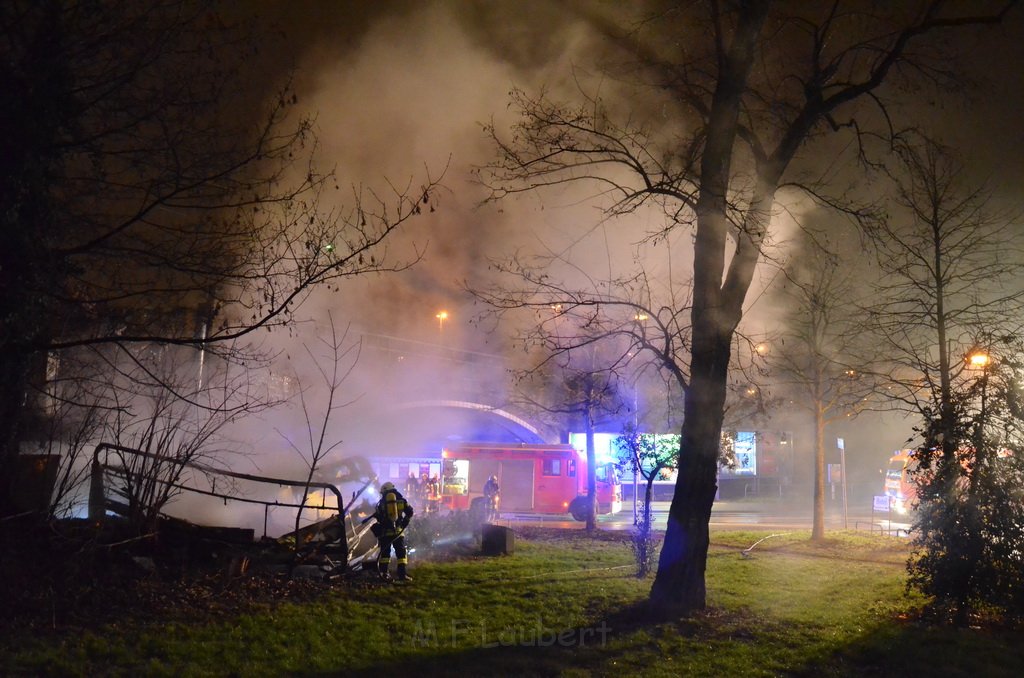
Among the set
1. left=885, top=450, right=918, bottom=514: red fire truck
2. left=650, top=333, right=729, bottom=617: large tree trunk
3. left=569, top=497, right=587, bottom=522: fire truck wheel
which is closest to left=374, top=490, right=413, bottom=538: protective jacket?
left=650, top=333, right=729, bottom=617: large tree trunk

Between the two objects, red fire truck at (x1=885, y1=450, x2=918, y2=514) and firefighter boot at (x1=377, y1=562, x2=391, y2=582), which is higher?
red fire truck at (x1=885, y1=450, x2=918, y2=514)

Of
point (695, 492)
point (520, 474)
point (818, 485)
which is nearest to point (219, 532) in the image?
point (695, 492)

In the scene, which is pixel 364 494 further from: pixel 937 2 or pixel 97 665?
pixel 937 2

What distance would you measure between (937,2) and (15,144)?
28.9ft

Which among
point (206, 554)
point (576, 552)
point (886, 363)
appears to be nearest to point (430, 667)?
point (206, 554)

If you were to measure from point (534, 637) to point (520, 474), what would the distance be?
1753cm

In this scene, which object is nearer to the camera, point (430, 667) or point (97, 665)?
point (97, 665)

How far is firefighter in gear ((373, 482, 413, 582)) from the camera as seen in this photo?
8820mm

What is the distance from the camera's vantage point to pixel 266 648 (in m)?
5.80

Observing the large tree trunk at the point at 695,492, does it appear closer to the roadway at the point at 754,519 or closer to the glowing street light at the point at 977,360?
the glowing street light at the point at 977,360

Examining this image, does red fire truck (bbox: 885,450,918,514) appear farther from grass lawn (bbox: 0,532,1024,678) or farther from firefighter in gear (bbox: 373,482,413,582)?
firefighter in gear (bbox: 373,482,413,582)

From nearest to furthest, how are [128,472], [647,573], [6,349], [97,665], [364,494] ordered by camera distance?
[97,665], [6,349], [128,472], [647,573], [364,494]

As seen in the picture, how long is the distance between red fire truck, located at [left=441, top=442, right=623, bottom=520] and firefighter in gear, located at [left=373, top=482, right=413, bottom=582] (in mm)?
14336

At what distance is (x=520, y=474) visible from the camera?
2400cm
